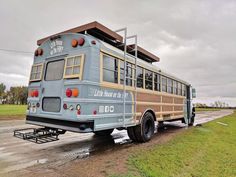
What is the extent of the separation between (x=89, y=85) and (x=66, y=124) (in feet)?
3.39

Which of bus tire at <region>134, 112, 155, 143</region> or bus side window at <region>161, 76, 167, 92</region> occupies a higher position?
bus side window at <region>161, 76, 167, 92</region>

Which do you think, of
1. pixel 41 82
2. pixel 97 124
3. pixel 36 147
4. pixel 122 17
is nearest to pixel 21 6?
pixel 122 17

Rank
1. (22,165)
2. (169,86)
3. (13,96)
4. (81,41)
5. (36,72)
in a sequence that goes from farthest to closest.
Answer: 1. (13,96)
2. (169,86)
3. (36,72)
4. (81,41)
5. (22,165)

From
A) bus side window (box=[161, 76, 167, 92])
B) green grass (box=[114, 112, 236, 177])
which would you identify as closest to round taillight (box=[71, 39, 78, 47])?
green grass (box=[114, 112, 236, 177])

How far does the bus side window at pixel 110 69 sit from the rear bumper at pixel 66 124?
1.21 metres

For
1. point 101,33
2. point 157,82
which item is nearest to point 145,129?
point 157,82

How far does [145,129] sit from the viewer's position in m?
6.91

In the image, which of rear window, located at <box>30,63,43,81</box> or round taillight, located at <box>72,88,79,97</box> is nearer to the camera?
round taillight, located at <box>72,88,79,97</box>

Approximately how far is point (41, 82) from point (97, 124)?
6.69 feet

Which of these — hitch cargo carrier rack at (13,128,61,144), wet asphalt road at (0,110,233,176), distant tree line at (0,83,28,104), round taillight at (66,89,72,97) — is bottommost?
wet asphalt road at (0,110,233,176)

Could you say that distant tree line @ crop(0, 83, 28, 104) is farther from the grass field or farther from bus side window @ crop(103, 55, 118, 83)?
bus side window @ crop(103, 55, 118, 83)

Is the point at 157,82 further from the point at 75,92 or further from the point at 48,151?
the point at 48,151

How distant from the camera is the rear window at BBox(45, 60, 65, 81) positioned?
200 inches

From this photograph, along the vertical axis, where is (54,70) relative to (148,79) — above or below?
below
